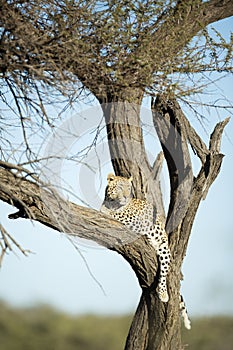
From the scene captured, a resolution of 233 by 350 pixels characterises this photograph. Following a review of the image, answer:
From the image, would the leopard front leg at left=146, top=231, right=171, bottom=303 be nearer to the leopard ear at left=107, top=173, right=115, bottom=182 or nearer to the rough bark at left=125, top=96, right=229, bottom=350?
the rough bark at left=125, top=96, right=229, bottom=350

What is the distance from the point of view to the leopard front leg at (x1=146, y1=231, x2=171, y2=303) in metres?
6.32

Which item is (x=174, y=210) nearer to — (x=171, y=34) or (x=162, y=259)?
(x=162, y=259)

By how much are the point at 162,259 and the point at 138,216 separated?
50 centimetres

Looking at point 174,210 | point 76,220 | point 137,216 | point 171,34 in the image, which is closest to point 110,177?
point 137,216

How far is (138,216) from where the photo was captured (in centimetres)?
612

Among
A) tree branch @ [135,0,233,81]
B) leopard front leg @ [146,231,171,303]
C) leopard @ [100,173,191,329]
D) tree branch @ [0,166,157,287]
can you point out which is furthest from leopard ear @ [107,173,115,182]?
tree branch @ [135,0,233,81]

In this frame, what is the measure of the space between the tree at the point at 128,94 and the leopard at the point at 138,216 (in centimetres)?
9

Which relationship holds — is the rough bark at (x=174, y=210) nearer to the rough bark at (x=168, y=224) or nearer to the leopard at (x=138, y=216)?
the rough bark at (x=168, y=224)

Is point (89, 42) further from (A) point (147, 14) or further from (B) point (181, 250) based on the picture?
(B) point (181, 250)

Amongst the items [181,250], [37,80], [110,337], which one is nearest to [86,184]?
[181,250]

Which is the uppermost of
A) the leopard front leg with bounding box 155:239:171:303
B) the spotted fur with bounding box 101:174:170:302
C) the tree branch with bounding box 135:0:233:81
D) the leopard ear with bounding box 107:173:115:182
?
the tree branch with bounding box 135:0:233:81

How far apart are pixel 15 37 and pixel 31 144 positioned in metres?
0.82

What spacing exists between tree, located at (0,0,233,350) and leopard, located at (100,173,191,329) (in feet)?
0.29

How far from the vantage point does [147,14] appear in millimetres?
5527
